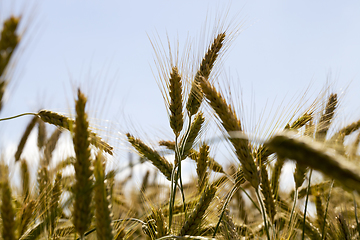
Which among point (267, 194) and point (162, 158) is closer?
point (267, 194)

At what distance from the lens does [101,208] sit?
1.20 meters

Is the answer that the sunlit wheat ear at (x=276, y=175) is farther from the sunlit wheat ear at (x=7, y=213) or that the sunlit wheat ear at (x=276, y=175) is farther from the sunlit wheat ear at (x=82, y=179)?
the sunlit wheat ear at (x=7, y=213)

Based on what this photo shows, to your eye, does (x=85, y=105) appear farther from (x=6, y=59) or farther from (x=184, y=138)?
(x=184, y=138)

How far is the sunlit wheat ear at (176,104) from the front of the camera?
1.88 metres

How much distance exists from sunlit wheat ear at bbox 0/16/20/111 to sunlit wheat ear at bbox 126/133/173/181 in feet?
3.76

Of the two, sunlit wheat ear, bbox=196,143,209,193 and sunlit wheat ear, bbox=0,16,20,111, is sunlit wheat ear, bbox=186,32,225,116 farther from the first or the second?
sunlit wheat ear, bbox=0,16,20,111

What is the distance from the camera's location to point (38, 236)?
5.34 feet

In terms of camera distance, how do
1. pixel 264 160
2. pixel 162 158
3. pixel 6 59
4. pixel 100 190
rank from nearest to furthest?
pixel 6 59 < pixel 100 190 < pixel 264 160 < pixel 162 158

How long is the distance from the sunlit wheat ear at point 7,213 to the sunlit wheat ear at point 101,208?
34 centimetres

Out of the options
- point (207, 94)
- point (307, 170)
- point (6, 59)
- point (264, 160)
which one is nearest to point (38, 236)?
point (6, 59)

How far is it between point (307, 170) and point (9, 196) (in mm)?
1673

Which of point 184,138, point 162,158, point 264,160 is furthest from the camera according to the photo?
point 162,158

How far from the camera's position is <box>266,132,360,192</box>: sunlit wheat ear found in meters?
0.70

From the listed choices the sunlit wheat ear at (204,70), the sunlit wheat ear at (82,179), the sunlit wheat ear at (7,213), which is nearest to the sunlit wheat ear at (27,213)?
the sunlit wheat ear at (7,213)
